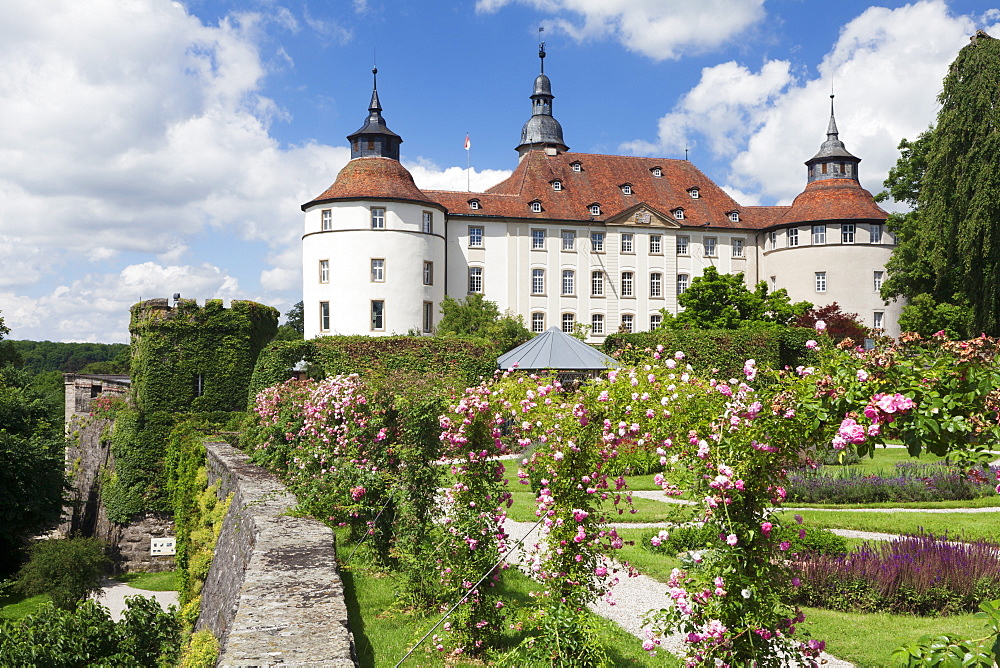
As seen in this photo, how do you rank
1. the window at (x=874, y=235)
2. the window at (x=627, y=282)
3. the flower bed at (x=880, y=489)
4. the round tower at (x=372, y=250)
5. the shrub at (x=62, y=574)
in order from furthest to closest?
the window at (x=627, y=282) < the window at (x=874, y=235) < the round tower at (x=372, y=250) < the shrub at (x=62, y=574) < the flower bed at (x=880, y=489)

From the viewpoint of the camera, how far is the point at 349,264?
4156 cm

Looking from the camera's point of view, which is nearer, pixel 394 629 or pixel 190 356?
pixel 394 629

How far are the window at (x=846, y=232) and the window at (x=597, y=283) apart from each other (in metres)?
14.7

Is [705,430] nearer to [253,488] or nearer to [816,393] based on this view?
[816,393]

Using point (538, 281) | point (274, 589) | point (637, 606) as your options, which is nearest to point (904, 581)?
point (637, 606)

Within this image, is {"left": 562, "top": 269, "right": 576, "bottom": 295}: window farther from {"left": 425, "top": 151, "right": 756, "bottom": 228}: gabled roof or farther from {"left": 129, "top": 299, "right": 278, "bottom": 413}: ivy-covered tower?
{"left": 129, "top": 299, "right": 278, "bottom": 413}: ivy-covered tower

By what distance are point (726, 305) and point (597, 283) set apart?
10.3 meters

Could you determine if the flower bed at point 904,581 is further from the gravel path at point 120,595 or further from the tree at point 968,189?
the tree at point 968,189

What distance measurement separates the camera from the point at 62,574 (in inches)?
819

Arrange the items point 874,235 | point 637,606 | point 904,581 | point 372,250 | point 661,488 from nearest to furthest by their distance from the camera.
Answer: point 661,488, point 904,581, point 637,606, point 372,250, point 874,235

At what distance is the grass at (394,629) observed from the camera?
6922mm

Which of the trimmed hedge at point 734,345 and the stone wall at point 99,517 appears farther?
the trimmed hedge at point 734,345

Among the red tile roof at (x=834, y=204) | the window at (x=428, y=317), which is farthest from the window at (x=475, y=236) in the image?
the red tile roof at (x=834, y=204)

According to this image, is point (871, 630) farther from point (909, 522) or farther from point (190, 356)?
point (190, 356)
